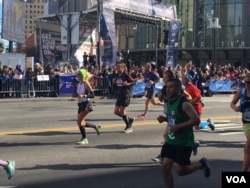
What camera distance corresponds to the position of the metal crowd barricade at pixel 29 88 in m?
24.9

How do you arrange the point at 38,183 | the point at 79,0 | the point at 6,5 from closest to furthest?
1. the point at 38,183
2. the point at 6,5
3. the point at 79,0

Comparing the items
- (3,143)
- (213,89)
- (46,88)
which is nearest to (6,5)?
(46,88)

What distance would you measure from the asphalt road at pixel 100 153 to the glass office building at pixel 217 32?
42320 mm

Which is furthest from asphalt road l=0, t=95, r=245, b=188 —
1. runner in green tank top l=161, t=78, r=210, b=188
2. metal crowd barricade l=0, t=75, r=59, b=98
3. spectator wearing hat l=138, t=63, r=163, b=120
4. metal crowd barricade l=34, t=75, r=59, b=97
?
metal crowd barricade l=34, t=75, r=59, b=97

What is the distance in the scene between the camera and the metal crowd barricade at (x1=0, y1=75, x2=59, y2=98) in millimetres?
24875

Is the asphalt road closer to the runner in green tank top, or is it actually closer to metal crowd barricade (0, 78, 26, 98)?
the runner in green tank top

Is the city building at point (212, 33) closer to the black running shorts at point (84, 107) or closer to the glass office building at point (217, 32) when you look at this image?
the glass office building at point (217, 32)

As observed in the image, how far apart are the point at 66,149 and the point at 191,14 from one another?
54130 mm

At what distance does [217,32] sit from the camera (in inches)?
2303

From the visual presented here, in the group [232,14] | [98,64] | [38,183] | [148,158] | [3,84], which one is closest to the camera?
[38,183]

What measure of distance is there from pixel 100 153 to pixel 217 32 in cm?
5094

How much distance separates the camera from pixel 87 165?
8.47 m

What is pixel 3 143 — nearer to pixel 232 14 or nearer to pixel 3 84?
pixel 3 84

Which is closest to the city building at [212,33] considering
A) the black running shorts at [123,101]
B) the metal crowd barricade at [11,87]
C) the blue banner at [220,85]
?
→ the blue banner at [220,85]
